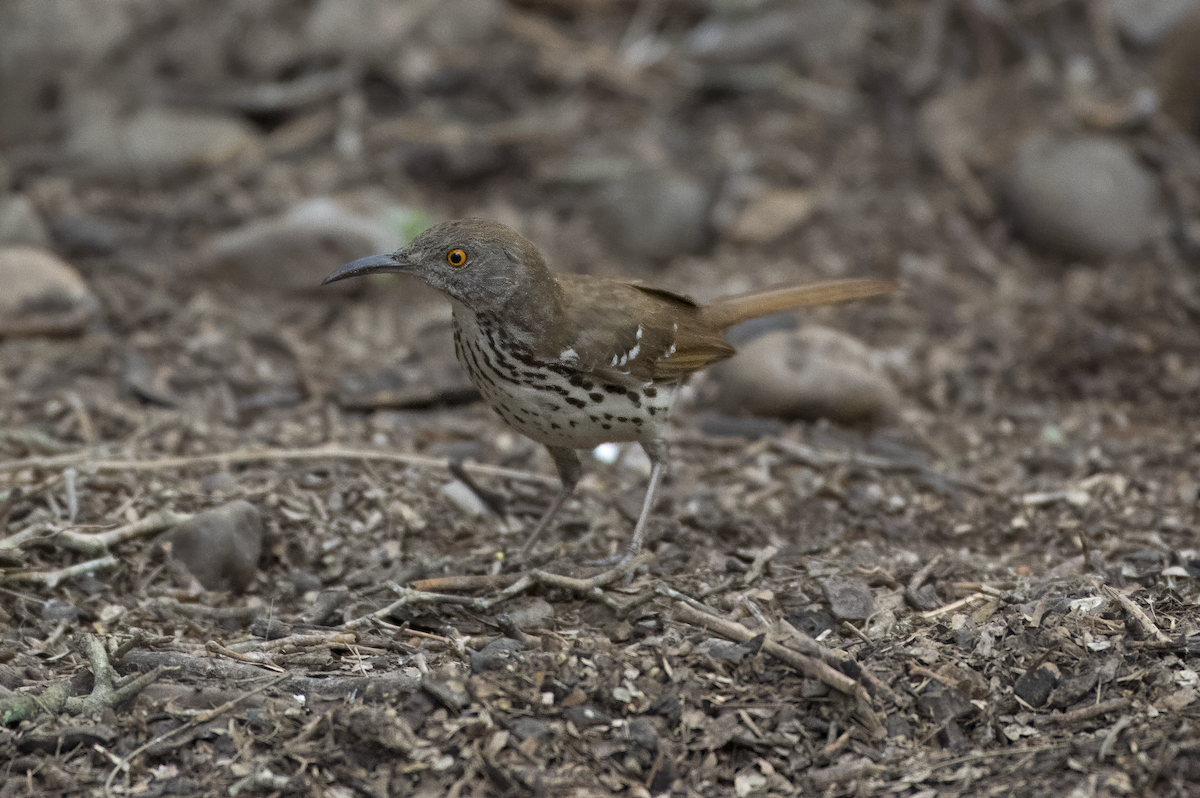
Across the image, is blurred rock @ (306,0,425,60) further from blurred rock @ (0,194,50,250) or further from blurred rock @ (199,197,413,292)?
blurred rock @ (0,194,50,250)

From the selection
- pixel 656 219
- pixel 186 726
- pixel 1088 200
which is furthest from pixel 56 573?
pixel 1088 200

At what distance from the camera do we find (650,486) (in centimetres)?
394

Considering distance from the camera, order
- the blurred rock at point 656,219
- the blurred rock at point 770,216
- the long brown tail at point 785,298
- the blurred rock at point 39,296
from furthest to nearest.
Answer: the blurred rock at point 770,216 → the blurred rock at point 656,219 → the blurred rock at point 39,296 → the long brown tail at point 785,298

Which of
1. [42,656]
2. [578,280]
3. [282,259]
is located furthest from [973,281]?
[42,656]

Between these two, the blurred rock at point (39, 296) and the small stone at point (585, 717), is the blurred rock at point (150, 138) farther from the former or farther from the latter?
the small stone at point (585, 717)

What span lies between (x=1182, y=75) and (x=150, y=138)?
20.3ft

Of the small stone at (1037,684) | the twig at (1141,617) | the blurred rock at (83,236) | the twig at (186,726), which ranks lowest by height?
the small stone at (1037,684)

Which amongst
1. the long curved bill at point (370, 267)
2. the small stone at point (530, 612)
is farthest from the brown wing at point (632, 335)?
the small stone at point (530, 612)

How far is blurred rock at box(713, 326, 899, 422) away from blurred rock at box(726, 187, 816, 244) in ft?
4.95

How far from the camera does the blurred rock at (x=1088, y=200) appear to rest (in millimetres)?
6305

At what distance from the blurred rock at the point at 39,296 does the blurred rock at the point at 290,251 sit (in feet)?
2.30

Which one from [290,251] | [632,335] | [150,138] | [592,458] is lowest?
[592,458]

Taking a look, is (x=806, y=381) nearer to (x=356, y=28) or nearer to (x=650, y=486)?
(x=650, y=486)

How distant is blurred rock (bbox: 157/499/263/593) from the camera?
374 centimetres
